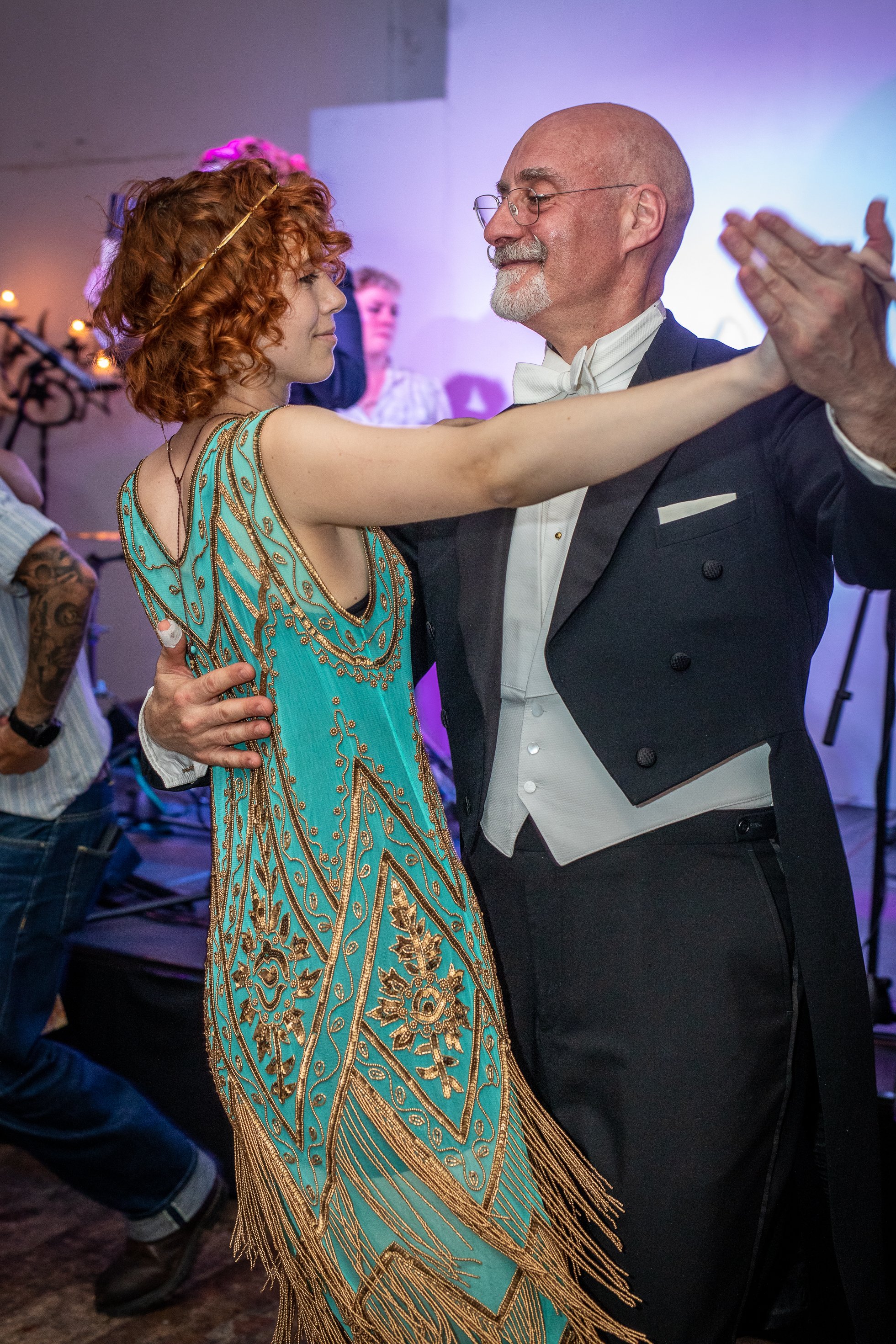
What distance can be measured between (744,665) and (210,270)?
785 millimetres

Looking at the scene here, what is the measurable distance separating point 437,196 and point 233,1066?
5.62m

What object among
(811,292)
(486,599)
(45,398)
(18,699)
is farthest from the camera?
(45,398)

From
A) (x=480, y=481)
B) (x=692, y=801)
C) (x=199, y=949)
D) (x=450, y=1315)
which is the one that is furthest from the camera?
(x=199, y=949)

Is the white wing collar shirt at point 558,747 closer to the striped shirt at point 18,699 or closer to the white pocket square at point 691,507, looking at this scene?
the white pocket square at point 691,507

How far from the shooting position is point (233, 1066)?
134 cm

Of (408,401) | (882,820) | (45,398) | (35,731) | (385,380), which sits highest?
(45,398)

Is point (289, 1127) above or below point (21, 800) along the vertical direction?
below

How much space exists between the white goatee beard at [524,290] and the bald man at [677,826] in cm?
12

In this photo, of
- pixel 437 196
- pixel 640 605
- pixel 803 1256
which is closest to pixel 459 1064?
pixel 640 605

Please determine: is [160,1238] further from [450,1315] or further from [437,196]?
[437,196]

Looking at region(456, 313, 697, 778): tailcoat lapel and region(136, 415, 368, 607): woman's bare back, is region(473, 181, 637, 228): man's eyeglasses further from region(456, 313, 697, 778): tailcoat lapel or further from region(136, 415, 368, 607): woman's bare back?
region(136, 415, 368, 607): woman's bare back

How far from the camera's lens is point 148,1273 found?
2496 mm

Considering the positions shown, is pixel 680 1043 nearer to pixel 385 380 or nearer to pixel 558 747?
pixel 558 747

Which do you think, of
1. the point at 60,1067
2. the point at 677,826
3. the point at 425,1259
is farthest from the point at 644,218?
the point at 60,1067
